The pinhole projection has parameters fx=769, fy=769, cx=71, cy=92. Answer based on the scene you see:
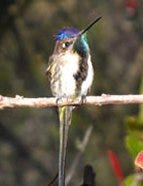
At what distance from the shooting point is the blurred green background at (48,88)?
557 cm

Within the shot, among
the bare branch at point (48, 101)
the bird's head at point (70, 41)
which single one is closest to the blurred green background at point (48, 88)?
the bird's head at point (70, 41)

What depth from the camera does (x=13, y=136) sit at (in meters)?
5.78

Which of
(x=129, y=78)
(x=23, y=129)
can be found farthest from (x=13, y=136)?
(x=129, y=78)

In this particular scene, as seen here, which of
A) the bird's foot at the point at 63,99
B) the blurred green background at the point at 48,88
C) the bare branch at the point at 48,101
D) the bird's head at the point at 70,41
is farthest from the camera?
the blurred green background at the point at 48,88

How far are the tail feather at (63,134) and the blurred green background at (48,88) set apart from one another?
3.10m

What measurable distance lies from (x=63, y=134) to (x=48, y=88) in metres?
3.59

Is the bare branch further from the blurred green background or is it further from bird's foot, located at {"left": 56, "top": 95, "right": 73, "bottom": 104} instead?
the blurred green background

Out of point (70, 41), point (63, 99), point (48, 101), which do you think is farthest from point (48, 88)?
point (48, 101)

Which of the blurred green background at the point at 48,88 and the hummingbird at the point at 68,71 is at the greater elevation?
the blurred green background at the point at 48,88

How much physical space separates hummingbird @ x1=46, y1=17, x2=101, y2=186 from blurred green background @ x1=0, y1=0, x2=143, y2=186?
10.1ft

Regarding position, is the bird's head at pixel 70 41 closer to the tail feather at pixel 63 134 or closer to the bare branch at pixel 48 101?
the tail feather at pixel 63 134

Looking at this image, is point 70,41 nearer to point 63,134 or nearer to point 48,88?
point 63,134

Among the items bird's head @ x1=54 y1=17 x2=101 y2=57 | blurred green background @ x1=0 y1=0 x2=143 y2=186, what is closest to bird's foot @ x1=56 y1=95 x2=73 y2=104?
bird's head @ x1=54 y1=17 x2=101 y2=57

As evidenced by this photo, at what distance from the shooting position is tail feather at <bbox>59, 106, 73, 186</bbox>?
1929mm
